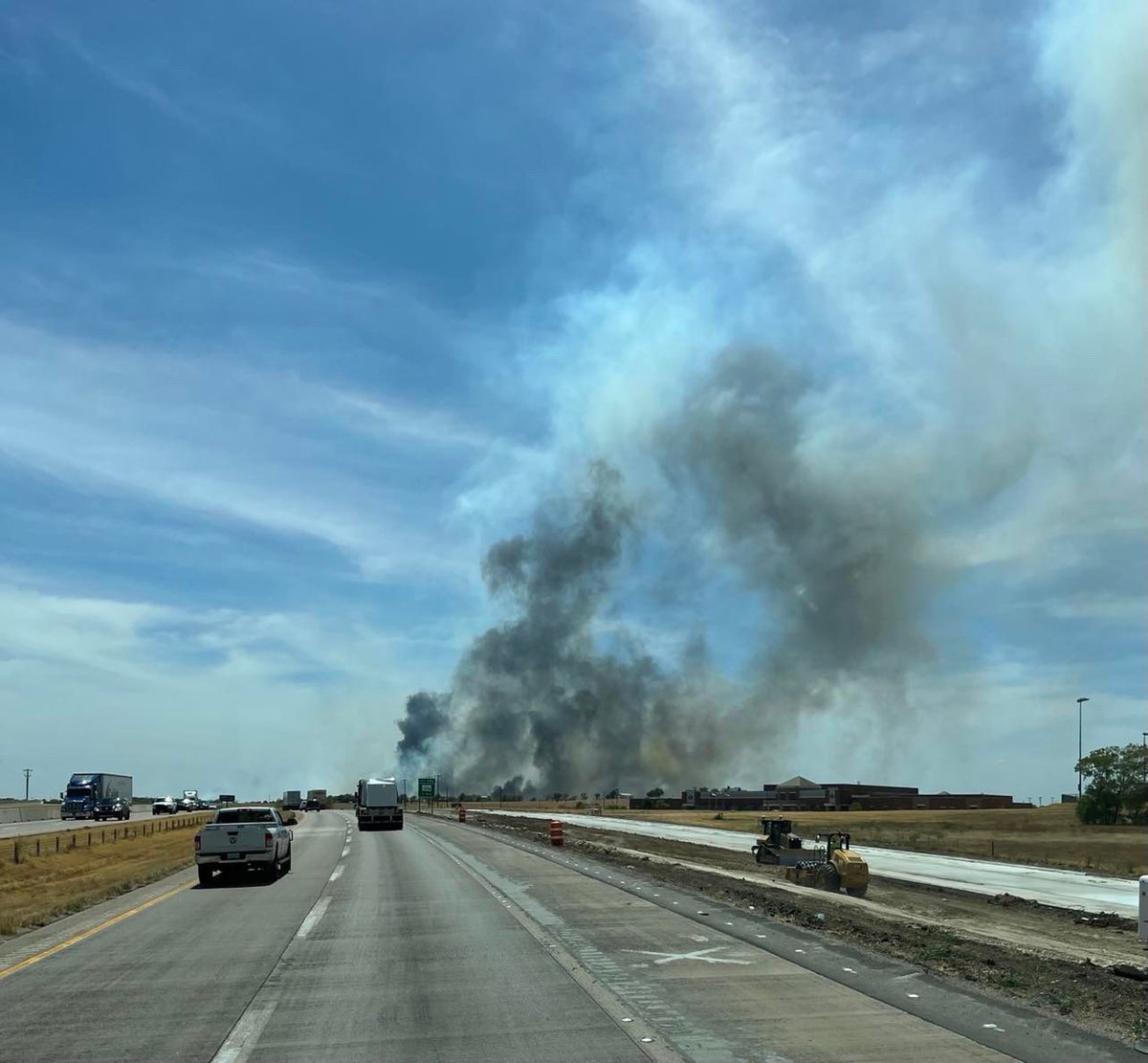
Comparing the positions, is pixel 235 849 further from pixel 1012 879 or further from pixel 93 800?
pixel 93 800

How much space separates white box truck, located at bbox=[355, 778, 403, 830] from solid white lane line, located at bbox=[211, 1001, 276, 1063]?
54.4m

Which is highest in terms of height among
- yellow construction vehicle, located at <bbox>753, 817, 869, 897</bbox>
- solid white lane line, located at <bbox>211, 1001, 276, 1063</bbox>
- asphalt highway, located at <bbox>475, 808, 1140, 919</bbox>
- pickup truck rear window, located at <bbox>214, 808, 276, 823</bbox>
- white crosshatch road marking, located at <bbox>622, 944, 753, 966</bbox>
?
pickup truck rear window, located at <bbox>214, 808, 276, 823</bbox>

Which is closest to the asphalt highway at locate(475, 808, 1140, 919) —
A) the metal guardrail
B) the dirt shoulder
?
the dirt shoulder

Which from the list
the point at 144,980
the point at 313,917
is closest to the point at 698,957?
the point at 144,980

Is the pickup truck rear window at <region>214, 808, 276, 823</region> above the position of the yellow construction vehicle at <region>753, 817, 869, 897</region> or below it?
above

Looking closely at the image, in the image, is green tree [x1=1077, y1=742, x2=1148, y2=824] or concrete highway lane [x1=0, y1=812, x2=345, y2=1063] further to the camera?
green tree [x1=1077, y1=742, x2=1148, y2=824]

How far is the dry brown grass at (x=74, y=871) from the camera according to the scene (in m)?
23.0

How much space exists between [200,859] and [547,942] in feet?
46.4

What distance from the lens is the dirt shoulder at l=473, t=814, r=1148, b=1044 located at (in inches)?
448

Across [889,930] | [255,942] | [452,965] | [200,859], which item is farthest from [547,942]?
[200,859]

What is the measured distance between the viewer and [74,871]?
39.9 m

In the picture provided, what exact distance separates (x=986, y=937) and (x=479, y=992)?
10.5m

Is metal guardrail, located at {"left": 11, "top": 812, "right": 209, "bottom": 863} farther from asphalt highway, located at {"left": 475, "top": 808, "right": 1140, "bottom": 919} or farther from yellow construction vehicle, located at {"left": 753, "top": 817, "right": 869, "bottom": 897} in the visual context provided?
asphalt highway, located at {"left": 475, "top": 808, "right": 1140, "bottom": 919}

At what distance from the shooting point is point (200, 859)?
86.6ft
